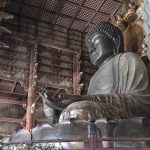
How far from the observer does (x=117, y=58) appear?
323 centimetres

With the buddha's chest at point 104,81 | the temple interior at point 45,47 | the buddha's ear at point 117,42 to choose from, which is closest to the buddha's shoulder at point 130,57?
the buddha's chest at point 104,81

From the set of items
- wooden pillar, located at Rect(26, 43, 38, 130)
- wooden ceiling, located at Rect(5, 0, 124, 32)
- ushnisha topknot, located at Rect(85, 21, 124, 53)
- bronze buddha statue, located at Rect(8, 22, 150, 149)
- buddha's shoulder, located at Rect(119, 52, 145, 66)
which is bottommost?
bronze buddha statue, located at Rect(8, 22, 150, 149)

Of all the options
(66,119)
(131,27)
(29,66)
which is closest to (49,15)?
(29,66)

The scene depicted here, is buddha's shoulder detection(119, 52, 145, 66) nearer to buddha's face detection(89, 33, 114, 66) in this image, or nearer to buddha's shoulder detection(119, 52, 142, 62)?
buddha's shoulder detection(119, 52, 142, 62)

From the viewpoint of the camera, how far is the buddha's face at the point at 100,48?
3494 millimetres

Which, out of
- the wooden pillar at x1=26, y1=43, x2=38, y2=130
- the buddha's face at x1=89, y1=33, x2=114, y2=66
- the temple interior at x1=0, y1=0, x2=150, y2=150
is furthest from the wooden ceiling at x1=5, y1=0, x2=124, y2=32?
the buddha's face at x1=89, y1=33, x2=114, y2=66

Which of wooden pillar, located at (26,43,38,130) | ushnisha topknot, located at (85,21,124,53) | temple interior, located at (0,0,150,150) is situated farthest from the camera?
temple interior, located at (0,0,150,150)

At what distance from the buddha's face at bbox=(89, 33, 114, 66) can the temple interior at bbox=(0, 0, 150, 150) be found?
539cm

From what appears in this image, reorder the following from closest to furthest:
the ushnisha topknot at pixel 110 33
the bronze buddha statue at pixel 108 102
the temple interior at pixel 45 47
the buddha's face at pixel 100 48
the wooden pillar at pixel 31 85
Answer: the bronze buddha statue at pixel 108 102 < the buddha's face at pixel 100 48 < the ushnisha topknot at pixel 110 33 < the wooden pillar at pixel 31 85 < the temple interior at pixel 45 47

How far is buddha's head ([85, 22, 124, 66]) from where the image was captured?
11.5 feet

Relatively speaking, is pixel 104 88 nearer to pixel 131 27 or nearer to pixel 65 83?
pixel 131 27

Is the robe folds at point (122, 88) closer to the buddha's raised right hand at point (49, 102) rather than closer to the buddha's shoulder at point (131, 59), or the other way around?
the buddha's shoulder at point (131, 59)

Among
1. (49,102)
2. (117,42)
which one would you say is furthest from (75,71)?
(49,102)

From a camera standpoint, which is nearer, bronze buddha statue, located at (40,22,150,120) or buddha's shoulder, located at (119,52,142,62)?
bronze buddha statue, located at (40,22,150,120)
